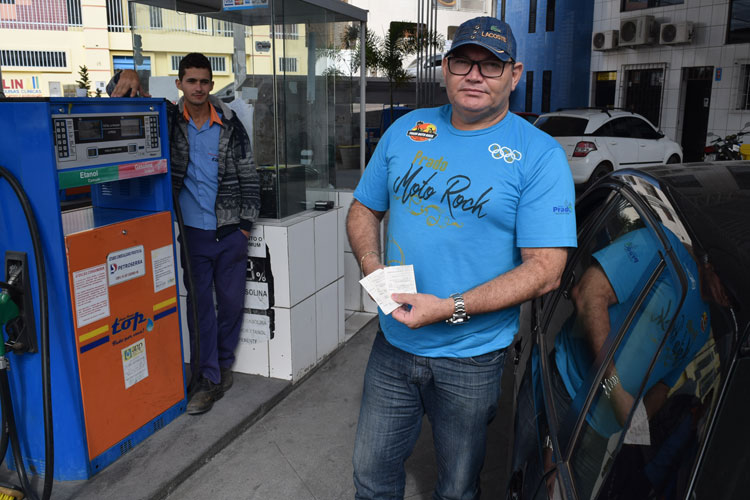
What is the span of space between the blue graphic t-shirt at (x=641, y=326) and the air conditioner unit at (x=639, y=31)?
19916mm

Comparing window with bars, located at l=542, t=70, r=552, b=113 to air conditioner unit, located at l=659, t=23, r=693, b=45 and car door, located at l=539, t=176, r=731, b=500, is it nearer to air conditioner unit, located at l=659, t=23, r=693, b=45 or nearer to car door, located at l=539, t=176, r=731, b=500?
air conditioner unit, located at l=659, t=23, r=693, b=45

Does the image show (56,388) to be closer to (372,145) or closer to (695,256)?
(695,256)

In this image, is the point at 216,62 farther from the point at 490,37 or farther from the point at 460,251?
the point at 460,251

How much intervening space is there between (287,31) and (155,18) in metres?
1.00

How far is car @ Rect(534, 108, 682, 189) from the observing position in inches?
492

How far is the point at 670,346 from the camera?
4.29 ft

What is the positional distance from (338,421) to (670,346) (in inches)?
113

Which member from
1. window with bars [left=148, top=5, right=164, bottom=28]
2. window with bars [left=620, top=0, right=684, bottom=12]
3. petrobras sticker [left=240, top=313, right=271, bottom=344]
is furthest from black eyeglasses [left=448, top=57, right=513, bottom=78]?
window with bars [left=620, top=0, right=684, bottom=12]

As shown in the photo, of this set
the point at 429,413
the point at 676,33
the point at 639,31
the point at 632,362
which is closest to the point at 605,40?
the point at 639,31

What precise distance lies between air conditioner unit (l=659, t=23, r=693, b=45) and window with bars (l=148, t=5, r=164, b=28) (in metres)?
17.6

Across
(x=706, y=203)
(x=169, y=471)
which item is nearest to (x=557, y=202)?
(x=706, y=203)

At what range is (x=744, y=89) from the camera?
56.4ft

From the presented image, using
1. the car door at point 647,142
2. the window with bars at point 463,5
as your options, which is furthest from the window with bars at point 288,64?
the window with bars at point 463,5

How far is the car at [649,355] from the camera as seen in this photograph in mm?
1071
